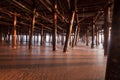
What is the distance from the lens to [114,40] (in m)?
2.43

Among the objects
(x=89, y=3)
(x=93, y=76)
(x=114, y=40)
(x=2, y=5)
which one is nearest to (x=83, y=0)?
(x=89, y=3)

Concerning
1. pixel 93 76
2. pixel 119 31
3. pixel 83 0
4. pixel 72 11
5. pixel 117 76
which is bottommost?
pixel 93 76

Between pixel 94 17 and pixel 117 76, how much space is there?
13.0 metres

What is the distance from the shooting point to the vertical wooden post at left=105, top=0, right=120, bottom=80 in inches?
93.0

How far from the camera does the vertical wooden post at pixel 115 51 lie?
236cm

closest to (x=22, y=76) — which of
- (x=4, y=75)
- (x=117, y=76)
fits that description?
(x=4, y=75)

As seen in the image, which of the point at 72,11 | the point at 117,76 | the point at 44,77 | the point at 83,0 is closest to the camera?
the point at 117,76

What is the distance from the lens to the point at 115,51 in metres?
2.39

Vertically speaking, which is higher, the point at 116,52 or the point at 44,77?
the point at 116,52

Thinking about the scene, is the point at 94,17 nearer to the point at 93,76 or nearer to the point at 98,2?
the point at 98,2

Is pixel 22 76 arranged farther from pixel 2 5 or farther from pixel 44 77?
pixel 2 5

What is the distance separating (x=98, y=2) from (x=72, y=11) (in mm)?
1501

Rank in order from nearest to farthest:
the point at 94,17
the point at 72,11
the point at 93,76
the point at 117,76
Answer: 1. the point at 117,76
2. the point at 93,76
3. the point at 72,11
4. the point at 94,17

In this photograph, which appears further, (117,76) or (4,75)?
(4,75)
